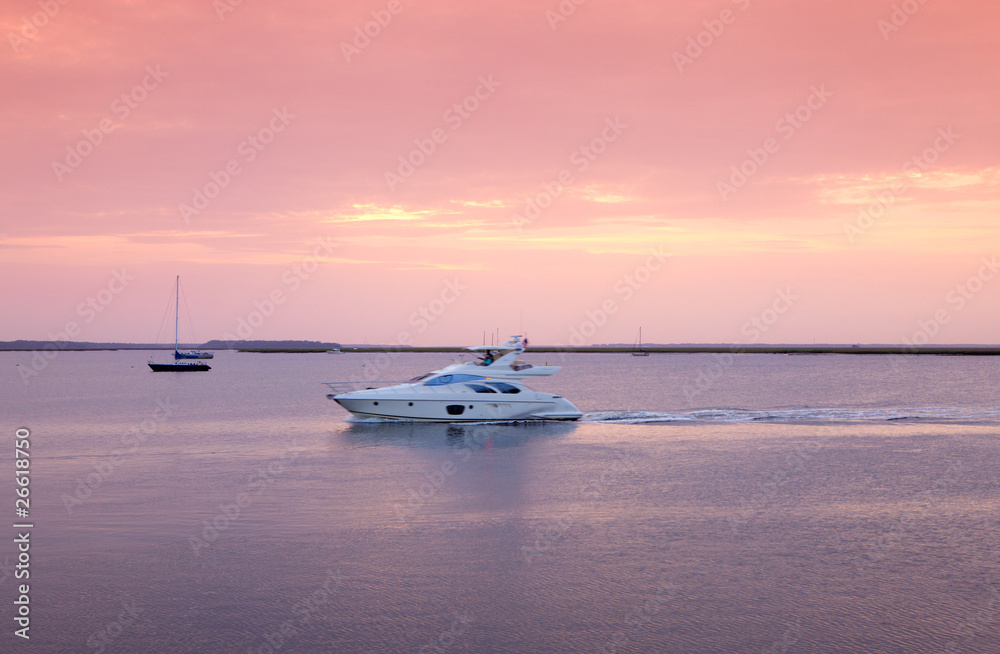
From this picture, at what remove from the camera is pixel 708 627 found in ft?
32.3

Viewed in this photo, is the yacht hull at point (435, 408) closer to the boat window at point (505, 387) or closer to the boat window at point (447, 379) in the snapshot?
the boat window at point (505, 387)

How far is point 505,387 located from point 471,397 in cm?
190

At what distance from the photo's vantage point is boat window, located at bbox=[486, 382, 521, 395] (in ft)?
117

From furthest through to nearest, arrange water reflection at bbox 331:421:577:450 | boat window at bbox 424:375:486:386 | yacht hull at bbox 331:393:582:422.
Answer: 1. boat window at bbox 424:375:486:386
2. yacht hull at bbox 331:393:582:422
3. water reflection at bbox 331:421:577:450

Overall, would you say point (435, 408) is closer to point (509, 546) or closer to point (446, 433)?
point (446, 433)

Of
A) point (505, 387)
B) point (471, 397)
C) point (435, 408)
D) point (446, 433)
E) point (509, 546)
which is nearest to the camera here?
point (509, 546)

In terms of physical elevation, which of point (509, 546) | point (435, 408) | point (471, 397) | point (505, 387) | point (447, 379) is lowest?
point (509, 546)

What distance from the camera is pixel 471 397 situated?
114 ft

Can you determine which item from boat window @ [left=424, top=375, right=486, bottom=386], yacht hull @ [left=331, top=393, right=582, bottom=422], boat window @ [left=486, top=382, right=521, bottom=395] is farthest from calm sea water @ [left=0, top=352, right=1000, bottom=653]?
boat window @ [left=486, top=382, right=521, bottom=395]

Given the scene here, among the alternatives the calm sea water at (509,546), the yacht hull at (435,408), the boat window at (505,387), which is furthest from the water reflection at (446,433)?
the boat window at (505,387)

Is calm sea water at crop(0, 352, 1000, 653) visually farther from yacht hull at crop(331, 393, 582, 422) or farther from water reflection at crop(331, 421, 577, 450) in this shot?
yacht hull at crop(331, 393, 582, 422)

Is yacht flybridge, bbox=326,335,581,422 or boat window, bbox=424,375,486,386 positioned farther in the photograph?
boat window, bbox=424,375,486,386

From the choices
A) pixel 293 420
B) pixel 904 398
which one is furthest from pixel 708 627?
pixel 904 398

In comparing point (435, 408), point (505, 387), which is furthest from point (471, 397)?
point (505, 387)
